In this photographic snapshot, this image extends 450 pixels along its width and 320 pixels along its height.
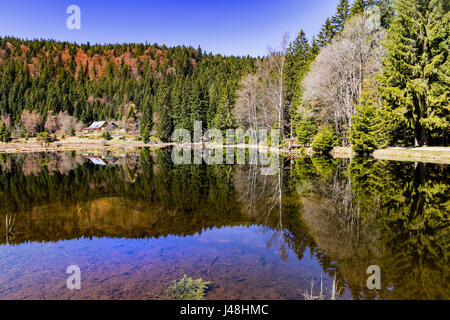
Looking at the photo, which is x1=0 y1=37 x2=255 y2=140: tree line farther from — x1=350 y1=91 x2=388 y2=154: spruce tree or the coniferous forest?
x1=350 y1=91 x2=388 y2=154: spruce tree

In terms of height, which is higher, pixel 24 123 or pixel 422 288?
pixel 24 123

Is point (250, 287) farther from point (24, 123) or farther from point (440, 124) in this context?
point (24, 123)

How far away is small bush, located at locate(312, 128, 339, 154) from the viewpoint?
30719mm

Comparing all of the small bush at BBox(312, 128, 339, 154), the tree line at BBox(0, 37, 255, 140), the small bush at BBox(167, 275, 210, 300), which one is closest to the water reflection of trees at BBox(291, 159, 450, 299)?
the small bush at BBox(167, 275, 210, 300)

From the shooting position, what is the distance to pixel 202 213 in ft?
28.6

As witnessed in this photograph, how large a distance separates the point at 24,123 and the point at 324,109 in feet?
292

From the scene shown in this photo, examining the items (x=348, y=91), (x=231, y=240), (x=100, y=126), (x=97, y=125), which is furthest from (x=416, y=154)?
(x=97, y=125)

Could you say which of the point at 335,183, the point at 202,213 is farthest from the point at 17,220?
the point at 335,183

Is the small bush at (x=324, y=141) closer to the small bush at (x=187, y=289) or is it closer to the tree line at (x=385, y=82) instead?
the tree line at (x=385, y=82)

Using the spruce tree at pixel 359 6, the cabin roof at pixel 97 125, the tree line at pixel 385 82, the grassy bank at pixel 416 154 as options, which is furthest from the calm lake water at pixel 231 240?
the cabin roof at pixel 97 125

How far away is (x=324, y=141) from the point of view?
3072cm

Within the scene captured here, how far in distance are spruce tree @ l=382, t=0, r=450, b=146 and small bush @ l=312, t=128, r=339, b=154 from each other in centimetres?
656

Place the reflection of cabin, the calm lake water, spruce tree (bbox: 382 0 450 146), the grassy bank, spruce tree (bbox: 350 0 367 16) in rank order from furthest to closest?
the reflection of cabin
spruce tree (bbox: 350 0 367 16)
spruce tree (bbox: 382 0 450 146)
the grassy bank
the calm lake water
